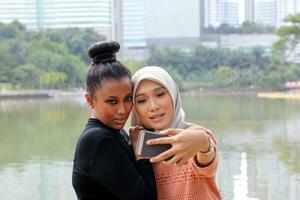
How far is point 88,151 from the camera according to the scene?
615mm

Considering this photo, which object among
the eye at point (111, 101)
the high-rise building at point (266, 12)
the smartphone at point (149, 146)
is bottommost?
the smartphone at point (149, 146)

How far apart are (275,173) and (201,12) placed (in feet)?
91.3

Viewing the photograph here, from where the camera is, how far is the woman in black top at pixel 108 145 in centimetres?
61

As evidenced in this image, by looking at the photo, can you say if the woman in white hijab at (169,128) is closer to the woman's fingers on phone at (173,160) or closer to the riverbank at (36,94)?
the woman's fingers on phone at (173,160)

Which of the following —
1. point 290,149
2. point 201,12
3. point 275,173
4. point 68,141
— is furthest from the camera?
point 201,12

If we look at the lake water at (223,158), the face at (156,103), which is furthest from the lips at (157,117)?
the lake water at (223,158)

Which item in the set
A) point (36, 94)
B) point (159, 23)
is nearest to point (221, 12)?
point (159, 23)

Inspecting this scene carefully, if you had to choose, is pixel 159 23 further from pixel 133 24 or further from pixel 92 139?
pixel 92 139

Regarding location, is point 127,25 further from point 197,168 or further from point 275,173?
point 197,168

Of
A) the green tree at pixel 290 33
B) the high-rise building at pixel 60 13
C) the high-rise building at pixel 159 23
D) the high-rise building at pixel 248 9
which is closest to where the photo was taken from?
the green tree at pixel 290 33

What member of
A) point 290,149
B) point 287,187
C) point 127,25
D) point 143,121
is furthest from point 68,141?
point 127,25

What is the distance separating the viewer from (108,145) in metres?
0.61

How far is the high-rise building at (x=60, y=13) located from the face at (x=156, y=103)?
1071 inches

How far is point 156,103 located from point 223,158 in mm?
4751
